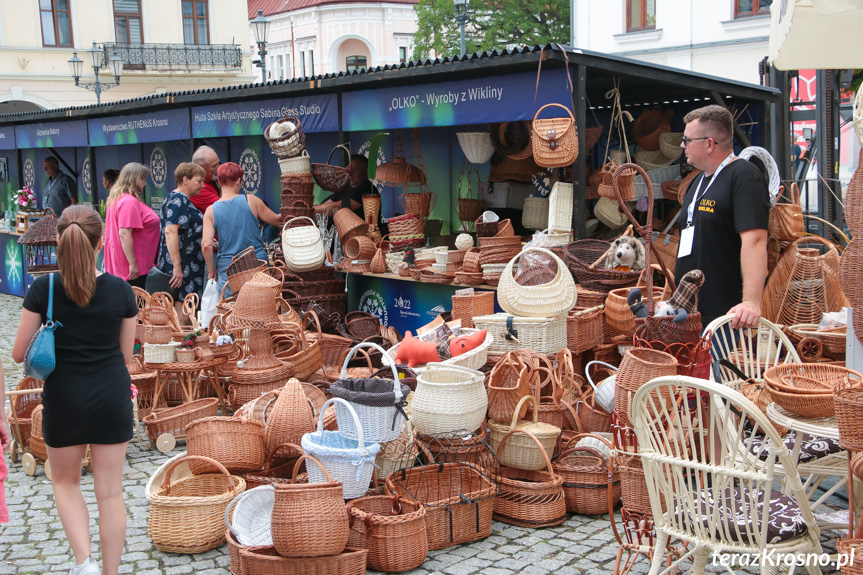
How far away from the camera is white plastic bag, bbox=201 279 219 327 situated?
796cm

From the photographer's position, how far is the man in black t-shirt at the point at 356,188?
9859mm

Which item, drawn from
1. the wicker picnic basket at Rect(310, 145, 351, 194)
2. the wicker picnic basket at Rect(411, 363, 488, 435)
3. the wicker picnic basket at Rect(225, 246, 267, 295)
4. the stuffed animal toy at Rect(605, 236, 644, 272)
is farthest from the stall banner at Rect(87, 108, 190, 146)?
the wicker picnic basket at Rect(411, 363, 488, 435)

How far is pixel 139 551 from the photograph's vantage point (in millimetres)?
4555

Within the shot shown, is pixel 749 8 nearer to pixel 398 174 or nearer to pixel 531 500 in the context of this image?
pixel 398 174

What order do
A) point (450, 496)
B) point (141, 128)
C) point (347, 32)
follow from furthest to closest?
1. point (347, 32)
2. point (141, 128)
3. point (450, 496)

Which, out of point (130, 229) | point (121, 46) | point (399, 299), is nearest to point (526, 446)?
point (399, 299)

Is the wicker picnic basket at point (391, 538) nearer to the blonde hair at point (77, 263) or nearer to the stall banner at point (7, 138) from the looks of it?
the blonde hair at point (77, 263)

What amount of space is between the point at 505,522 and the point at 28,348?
2.64 m

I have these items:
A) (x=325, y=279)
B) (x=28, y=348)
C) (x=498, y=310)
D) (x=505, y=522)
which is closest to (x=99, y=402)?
(x=28, y=348)

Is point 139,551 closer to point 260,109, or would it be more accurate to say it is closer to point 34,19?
point 260,109

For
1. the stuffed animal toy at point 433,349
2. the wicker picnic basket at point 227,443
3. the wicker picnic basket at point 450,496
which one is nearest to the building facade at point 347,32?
the stuffed animal toy at point 433,349

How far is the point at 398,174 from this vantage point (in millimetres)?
9609

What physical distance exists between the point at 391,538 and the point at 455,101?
4.86 metres

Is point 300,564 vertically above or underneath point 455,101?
underneath
